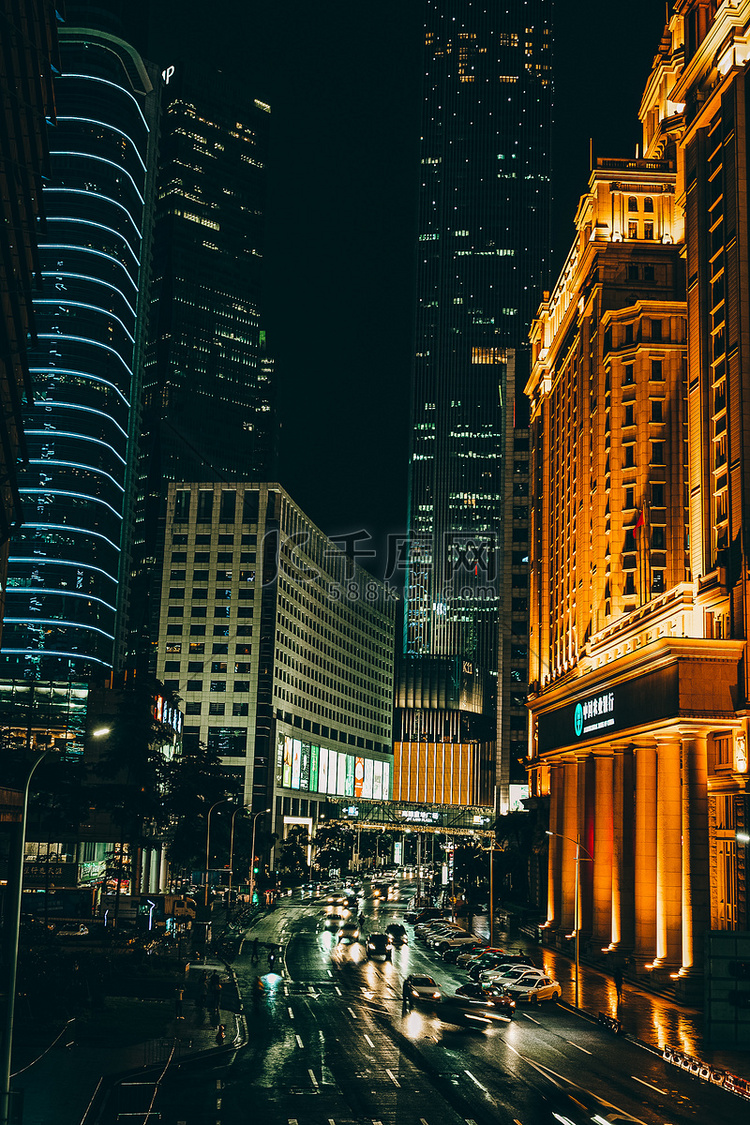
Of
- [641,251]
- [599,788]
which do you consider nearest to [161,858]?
[599,788]

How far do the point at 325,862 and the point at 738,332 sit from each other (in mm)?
154849

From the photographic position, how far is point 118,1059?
39.3 meters

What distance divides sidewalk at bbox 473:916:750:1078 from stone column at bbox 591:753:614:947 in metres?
3.07

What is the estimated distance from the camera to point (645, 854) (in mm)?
66438

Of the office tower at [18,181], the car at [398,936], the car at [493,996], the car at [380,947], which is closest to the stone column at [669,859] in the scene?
the car at [493,996]

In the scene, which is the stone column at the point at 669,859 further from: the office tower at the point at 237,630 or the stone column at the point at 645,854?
the office tower at the point at 237,630

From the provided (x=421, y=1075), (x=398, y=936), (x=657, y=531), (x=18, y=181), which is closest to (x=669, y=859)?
(x=421, y=1075)

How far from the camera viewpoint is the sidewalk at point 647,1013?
143 feet

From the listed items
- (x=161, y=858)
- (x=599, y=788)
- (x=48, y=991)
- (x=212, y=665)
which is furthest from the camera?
(x=212, y=665)

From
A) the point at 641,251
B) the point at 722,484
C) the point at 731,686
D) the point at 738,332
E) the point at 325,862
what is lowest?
the point at 325,862

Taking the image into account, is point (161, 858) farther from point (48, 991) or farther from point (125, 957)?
point (48, 991)

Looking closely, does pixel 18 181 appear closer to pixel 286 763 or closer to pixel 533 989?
pixel 533 989

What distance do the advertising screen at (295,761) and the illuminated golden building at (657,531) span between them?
8074 centimetres

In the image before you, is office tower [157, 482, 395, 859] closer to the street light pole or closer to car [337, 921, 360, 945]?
car [337, 921, 360, 945]
